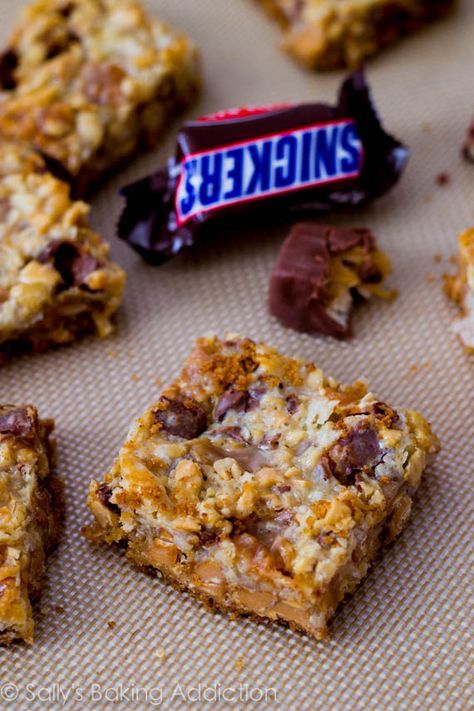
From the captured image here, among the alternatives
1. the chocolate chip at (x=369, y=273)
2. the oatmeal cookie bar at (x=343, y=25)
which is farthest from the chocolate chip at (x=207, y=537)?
the oatmeal cookie bar at (x=343, y=25)

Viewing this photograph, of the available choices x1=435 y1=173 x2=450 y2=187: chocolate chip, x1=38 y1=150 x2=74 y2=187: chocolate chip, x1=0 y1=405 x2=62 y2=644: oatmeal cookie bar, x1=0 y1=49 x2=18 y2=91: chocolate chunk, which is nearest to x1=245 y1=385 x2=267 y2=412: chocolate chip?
x1=0 y1=405 x2=62 y2=644: oatmeal cookie bar

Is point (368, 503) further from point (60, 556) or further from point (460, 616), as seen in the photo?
point (60, 556)

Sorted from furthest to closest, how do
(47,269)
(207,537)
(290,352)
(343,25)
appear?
(343,25) < (290,352) < (47,269) < (207,537)

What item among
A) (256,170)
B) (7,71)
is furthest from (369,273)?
(7,71)

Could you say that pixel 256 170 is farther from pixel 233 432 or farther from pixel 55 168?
pixel 233 432

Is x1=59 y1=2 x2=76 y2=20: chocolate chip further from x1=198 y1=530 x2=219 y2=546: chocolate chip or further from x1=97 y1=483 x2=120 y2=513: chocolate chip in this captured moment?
x1=198 y1=530 x2=219 y2=546: chocolate chip

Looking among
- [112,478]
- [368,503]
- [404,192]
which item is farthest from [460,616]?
[404,192]

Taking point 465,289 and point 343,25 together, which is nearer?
point 465,289

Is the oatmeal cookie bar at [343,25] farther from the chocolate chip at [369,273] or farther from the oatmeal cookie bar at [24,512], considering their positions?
the oatmeal cookie bar at [24,512]
